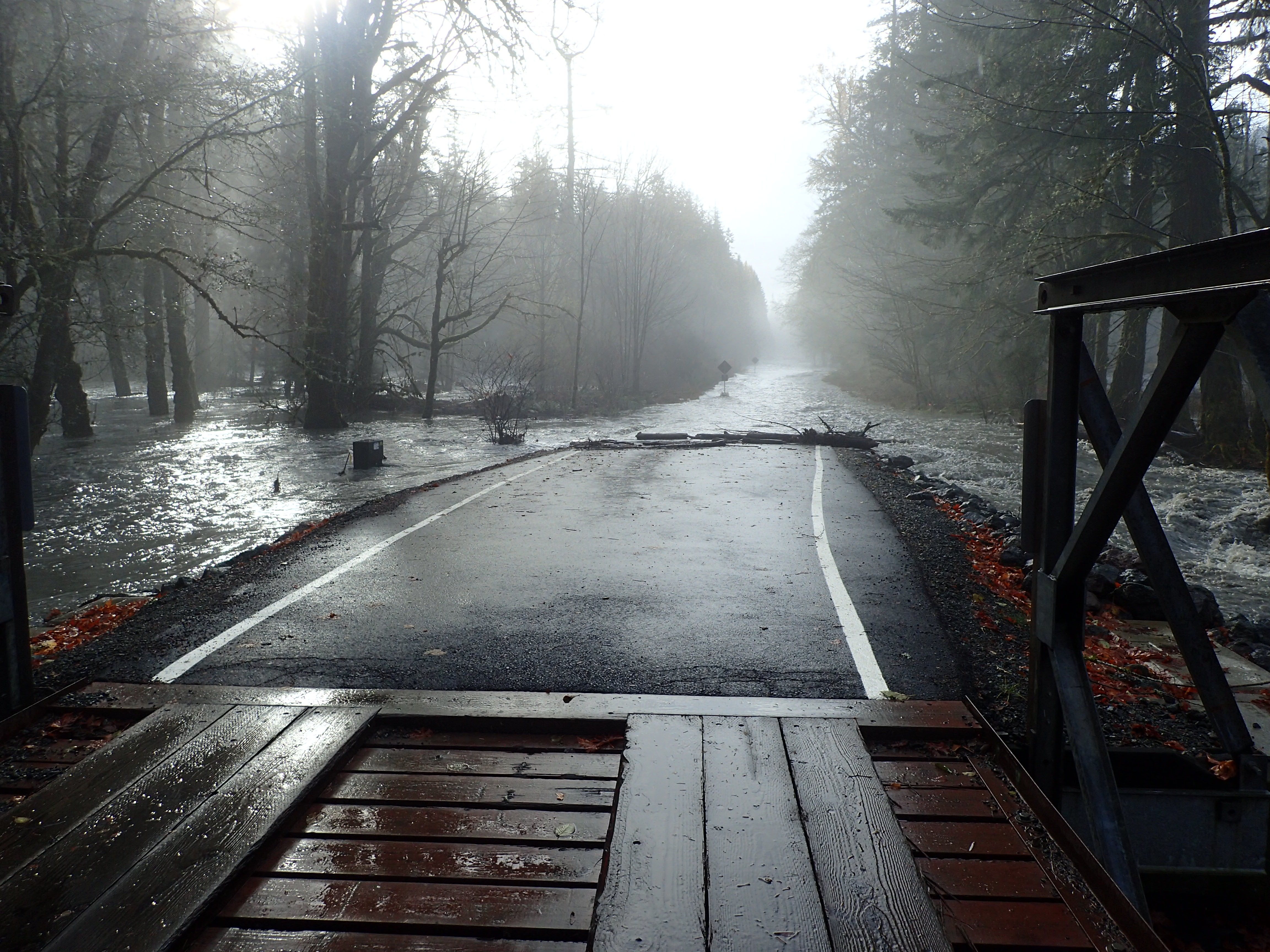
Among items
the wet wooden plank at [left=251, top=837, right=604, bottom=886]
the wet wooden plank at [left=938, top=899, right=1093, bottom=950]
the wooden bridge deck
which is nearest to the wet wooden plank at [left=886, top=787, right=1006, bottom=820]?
the wooden bridge deck

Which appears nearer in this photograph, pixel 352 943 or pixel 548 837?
pixel 352 943

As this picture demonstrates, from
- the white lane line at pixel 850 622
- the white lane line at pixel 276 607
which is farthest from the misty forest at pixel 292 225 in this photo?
the white lane line at pixel 850 622

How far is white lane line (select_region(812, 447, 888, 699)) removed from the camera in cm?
505

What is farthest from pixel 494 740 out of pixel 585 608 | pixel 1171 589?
pixel 1171 589

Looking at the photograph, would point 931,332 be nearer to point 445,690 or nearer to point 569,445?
point 569,445

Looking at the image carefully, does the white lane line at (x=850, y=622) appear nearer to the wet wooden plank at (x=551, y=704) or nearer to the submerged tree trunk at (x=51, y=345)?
the wet wooden plank at (x=551, y=704)

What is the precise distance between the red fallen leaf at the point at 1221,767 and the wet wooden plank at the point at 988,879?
5.94ft

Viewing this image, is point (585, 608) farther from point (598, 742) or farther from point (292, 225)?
point (292, 225)

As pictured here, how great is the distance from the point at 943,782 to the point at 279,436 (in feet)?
78.4

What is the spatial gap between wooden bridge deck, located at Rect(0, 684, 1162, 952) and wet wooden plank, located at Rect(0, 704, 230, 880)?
0.01 m

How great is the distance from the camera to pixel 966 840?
10.9 feet

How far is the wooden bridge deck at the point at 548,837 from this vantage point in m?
2.75

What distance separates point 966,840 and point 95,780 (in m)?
3.30

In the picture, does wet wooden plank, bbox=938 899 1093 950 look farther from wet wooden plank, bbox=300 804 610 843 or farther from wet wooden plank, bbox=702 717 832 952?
wet wooden plank, bbox=300 804 610 843
